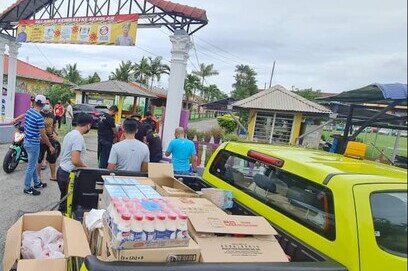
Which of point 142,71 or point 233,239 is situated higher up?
point 142,71

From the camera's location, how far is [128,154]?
410 centimetres

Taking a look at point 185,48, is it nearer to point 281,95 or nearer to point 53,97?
point 281,95

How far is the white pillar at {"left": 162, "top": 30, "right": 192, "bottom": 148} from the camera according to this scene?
8.38 meters

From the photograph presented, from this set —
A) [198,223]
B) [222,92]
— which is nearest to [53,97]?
[198,223]

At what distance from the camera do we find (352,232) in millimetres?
1812

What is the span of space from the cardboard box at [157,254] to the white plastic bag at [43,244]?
2.81 ft

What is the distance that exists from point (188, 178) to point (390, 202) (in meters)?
2.36

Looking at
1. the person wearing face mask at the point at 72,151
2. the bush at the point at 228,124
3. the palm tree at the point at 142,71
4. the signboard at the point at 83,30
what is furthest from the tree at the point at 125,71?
the person wearing face mask at the point at 72,151

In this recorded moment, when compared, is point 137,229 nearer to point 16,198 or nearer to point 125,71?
point 16,198

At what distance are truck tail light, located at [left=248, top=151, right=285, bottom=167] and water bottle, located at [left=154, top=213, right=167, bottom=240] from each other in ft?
3.73

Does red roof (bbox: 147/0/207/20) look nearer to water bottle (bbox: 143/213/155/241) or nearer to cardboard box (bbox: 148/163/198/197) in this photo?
cardboard box (bbox: 148/163/198/197)

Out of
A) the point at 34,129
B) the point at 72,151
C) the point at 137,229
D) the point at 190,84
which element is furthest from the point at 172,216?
the point at 190,84

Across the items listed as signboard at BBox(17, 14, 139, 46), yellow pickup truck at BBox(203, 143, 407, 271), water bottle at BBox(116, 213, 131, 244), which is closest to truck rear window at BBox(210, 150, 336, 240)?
yellow pickup truck at BBox(203, 143, 407, 271)

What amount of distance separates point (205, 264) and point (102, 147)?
575cm
